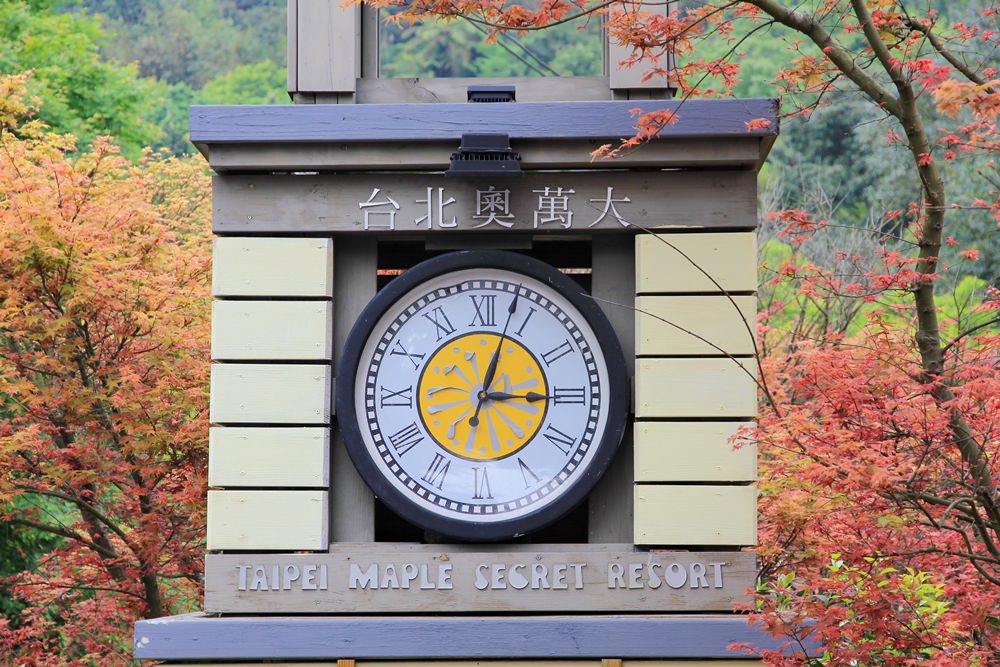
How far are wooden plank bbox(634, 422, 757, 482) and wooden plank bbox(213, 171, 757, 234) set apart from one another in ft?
2.91

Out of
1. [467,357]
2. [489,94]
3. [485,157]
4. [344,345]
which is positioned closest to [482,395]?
[467,357]

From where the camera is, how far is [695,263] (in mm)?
5758

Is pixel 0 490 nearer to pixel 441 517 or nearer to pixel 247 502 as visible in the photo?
pixel 247 502

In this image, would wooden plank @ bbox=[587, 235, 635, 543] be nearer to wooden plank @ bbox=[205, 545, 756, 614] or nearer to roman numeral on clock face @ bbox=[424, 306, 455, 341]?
wooden plank @ bbox=[205, 545, 756, 614]

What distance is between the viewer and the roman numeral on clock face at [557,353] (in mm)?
5812

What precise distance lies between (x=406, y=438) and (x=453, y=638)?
0.86 metres

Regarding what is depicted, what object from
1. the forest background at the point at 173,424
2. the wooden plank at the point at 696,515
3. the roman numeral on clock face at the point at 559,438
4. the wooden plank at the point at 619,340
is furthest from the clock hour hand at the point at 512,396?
the forest background at the point at 173,424

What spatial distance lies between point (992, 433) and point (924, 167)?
46.7 inches

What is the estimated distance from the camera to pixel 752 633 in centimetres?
548

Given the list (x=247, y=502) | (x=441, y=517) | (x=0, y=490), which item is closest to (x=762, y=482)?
(x=441, y=517)

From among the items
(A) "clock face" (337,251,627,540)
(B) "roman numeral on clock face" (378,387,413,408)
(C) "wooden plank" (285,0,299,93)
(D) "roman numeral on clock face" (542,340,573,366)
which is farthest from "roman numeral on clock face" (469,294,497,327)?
(C) "wooden plank" (285,0,299,93)

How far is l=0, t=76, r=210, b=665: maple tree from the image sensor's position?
27.4 feet

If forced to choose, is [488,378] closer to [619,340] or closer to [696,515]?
[619,340]

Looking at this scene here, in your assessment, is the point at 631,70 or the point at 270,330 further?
the point at 631,70
